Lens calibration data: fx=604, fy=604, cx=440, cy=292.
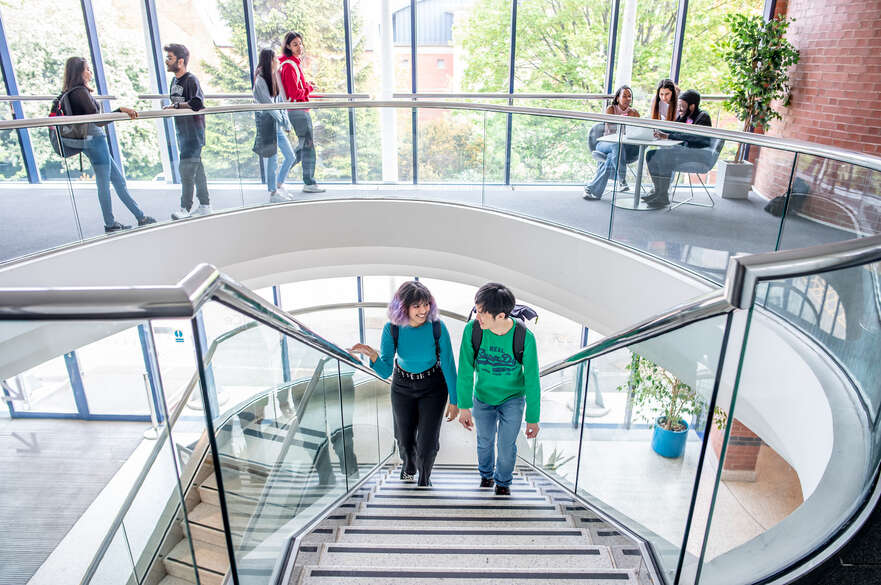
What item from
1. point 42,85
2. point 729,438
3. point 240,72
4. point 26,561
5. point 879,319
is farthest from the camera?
point 240,72

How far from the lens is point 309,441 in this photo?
2.88m

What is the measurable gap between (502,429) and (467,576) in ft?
3.32

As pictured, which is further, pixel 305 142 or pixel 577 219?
pixel 305 142

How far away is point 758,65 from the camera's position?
7.75 m

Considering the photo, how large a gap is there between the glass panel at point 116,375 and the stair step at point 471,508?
1.65 meters

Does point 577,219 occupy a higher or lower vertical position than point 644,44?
lower

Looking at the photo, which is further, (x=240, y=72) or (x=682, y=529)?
(x=240, y=72)

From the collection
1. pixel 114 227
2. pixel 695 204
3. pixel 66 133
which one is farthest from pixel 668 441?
pixel 114 227

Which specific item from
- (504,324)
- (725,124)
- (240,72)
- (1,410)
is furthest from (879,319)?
(240,72)

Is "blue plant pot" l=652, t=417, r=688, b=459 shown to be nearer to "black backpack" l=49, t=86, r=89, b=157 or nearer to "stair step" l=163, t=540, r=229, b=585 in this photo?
"stair step" l=163, t=540, r=229, b=585

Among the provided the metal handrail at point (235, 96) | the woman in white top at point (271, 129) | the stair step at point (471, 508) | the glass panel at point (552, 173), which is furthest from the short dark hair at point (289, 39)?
the stair step at point (471, 508)

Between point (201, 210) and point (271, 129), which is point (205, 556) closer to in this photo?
point (201, 210)

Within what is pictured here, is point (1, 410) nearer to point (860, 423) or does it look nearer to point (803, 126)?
point (860, 423)

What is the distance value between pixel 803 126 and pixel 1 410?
27.7ft
